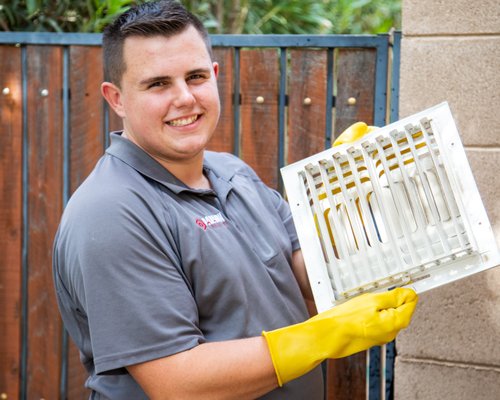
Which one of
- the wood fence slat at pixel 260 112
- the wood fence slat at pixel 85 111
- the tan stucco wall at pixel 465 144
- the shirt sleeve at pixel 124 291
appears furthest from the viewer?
the wood fence slat at pixel 85 111

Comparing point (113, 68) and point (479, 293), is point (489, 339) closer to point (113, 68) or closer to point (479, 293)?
point (479, 293)

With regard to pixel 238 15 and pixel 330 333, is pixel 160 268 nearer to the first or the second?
pixel 330 333

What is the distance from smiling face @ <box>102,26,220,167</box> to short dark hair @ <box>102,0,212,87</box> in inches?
0.7

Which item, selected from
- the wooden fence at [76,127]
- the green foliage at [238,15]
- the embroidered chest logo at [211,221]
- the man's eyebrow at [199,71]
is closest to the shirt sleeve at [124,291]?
the embroidered chest logo at [211,221]

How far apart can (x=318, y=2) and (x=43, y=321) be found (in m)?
5.03

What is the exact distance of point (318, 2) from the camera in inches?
276

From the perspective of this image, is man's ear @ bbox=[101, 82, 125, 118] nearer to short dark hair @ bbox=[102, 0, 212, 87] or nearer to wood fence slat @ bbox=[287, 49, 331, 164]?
short dark hair @ bbox=[102, 0, 212, 87]

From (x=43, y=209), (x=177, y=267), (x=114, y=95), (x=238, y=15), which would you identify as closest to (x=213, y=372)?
(x=177, y=267)

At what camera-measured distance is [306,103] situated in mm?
2586

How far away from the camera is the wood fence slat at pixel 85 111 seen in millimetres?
2742

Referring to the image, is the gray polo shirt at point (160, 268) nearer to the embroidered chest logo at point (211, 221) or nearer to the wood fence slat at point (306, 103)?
the embroidered chest logo at point (211, 221)

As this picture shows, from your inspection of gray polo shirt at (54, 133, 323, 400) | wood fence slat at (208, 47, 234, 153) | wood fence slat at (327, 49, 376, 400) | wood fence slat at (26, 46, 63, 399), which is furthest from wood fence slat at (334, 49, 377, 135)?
wood fence slat at (26, 46, 63, 399)

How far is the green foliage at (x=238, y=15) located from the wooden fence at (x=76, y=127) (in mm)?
823

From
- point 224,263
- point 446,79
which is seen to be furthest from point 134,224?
point 446,79
